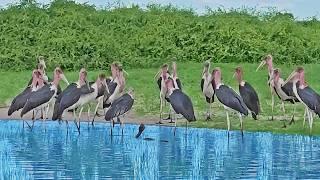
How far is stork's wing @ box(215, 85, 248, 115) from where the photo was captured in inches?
720

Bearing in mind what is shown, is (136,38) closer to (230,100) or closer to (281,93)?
(281,93)

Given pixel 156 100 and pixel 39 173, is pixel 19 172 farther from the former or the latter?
pixel 156 100

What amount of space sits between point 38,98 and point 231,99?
13.0 feet

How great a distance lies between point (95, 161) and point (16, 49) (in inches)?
608

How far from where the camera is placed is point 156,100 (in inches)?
895

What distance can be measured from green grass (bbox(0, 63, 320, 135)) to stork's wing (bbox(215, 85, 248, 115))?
2.74 ft

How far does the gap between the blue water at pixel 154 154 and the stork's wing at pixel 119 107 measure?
418mm

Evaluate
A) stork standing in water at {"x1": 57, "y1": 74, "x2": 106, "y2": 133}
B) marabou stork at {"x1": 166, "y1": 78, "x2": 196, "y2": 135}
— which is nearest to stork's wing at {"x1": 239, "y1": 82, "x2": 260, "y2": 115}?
marabou stork at {"x1": 166, "y1": 78, "x2": 196, "y2": 135}

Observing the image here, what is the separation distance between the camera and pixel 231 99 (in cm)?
1841

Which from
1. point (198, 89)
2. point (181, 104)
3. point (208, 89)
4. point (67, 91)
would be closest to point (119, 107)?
point (181, 104)

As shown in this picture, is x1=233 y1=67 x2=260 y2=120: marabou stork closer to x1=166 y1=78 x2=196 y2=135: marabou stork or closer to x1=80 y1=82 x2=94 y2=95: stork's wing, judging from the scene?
x1=166 y1=78 x2=196 y2=135: marabou stork

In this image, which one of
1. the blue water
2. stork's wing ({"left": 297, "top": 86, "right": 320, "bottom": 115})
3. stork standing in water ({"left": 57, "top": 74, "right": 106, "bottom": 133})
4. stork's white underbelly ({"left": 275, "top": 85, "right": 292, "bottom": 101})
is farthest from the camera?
stork's white underbelly ({"left": 275, "top": 85, "right": 292, "bottom": 101})

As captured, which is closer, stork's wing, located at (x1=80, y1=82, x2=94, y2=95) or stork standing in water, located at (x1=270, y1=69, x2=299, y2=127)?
stork's wing, located at (x1=80, y1=82, x2=94, y2=95)

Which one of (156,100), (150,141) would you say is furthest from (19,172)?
(156,100)
